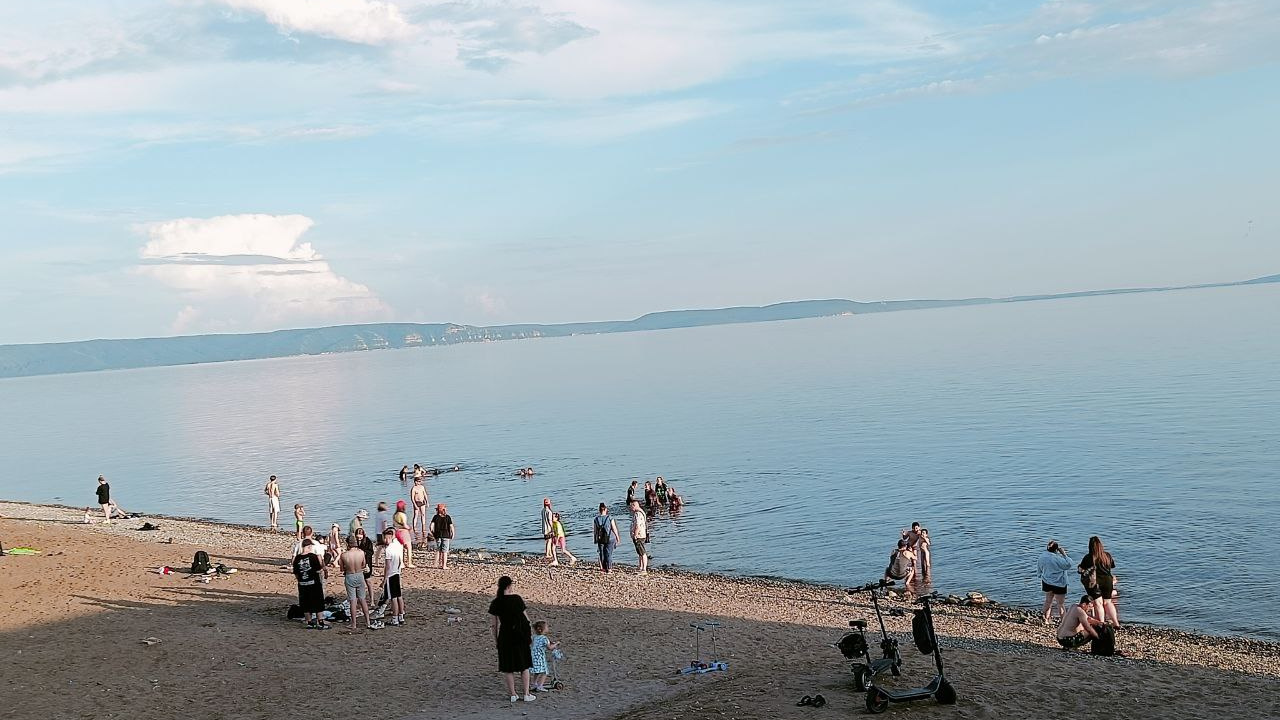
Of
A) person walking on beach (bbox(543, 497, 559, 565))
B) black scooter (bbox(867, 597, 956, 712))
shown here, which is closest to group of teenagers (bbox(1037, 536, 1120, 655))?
black scooter (bbox(867, 597, 956, 712))

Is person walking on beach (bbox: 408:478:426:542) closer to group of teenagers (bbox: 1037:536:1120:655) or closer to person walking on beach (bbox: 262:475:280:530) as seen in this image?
person walking on beach (bbox: 262:475:280:530)

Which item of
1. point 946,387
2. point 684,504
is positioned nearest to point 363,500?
point 684,504

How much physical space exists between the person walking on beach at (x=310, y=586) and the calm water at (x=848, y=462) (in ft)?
41.4

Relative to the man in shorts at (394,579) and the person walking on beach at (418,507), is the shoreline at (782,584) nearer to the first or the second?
the person walking on beach at (418,507)

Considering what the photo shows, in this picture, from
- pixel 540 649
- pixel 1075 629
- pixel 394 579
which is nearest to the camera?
pixel 540 649

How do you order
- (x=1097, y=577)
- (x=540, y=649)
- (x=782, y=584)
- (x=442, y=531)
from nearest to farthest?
(x=540, y=649), (x=1097, y=577), (x=442, y=531), (x=782, y=584)

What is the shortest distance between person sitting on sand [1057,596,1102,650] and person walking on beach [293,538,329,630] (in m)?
12.3

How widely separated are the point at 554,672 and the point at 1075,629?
839 cm

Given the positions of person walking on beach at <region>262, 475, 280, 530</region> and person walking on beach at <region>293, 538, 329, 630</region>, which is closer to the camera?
person walking on beach at <region>293, 538, 329, 630</region>

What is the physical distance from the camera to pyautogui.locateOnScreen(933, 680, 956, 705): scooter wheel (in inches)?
446

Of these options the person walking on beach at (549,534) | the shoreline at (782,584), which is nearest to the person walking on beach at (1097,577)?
the shoreline at (782,584)

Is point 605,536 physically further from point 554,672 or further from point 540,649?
point 540,649

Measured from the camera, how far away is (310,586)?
56.7ft

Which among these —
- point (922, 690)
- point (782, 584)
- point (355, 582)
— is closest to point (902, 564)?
point (782, 584)
